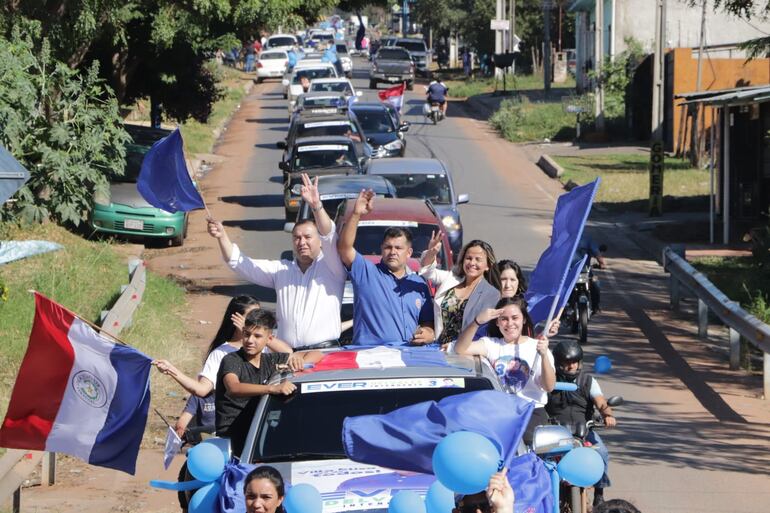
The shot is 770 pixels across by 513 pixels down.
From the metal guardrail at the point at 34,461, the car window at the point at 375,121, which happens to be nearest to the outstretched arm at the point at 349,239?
the metal guardrail at the point at 34,461

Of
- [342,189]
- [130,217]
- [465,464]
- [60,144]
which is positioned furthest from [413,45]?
[465,464]

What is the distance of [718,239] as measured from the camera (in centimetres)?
2409

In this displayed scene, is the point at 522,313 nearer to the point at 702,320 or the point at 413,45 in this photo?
the point at 702,320

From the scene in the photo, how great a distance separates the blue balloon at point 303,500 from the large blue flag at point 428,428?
0.25 metres

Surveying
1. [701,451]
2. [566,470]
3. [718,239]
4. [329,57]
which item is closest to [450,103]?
[329,57]

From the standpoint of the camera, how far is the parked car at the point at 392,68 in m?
61.9

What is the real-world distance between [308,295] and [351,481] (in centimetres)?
262

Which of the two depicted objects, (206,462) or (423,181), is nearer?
(206,462)

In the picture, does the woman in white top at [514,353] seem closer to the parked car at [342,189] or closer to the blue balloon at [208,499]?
the blue balloon at [208,499]

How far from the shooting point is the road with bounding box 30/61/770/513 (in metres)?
9.92

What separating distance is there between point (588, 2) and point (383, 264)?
45.6m

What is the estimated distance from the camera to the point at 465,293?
8.77 meters

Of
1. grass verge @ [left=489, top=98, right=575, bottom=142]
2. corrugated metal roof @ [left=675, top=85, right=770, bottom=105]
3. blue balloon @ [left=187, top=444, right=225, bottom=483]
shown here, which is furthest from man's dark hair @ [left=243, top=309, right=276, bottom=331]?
grass verge @ [left=489, top=98, right=575, bottom=142]

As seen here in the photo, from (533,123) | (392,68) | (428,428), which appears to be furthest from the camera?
(392,68)
